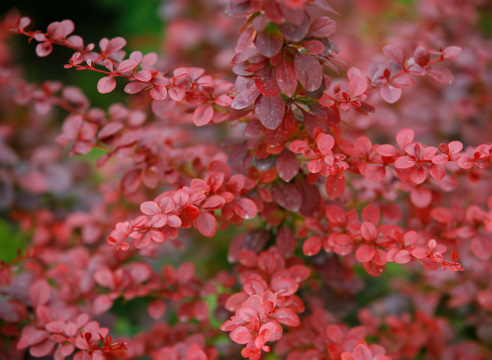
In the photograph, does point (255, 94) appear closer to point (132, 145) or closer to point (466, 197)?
point (132, 145)

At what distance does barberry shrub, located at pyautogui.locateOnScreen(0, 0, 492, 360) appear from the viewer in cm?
70

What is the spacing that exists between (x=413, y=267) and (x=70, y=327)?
3.64ft

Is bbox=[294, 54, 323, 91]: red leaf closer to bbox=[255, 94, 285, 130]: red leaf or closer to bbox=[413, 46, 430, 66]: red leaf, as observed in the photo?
bbox=[255, 94, 285, 130]: red leaf

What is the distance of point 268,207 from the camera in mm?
866

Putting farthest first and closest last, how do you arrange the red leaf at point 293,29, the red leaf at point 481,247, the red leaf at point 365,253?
1. the red leaf at point 481,247
2. the red leaf at point 365,253
3. the red leaf at point 293,29

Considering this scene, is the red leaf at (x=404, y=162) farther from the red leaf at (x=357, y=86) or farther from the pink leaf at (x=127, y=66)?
the pink leaf at (x=127, y=66)

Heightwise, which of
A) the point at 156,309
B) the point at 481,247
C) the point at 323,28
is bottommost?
the point at 156,309

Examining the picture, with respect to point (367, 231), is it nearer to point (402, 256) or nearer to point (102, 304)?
point (402, 256)

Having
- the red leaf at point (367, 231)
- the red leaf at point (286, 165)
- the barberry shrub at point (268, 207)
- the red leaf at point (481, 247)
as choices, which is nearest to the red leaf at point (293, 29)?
the barberry shrub at point (268, 207)

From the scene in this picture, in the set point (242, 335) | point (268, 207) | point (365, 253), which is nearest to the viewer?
point (242, 335)

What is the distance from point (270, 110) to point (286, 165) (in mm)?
119

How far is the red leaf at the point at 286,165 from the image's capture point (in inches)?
30.1

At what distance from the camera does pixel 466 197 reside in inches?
58.5

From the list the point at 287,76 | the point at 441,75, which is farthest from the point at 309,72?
the point at 441,75
